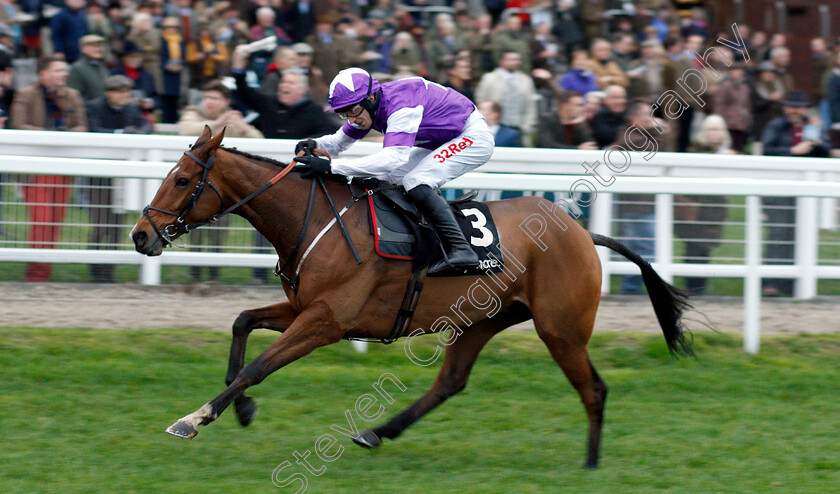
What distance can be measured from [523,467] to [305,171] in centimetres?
164

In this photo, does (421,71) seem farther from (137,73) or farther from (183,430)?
(183,430)

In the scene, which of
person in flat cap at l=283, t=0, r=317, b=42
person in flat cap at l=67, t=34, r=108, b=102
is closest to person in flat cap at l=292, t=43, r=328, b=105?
person in flat cap at l=283, t=0, r=317, b=42

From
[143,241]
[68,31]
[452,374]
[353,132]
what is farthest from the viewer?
[68,31]

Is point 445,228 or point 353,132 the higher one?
point 353,132

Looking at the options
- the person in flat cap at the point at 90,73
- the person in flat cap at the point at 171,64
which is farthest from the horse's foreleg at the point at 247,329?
the person in flat cap at the point at 171,64

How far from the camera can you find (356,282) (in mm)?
4574

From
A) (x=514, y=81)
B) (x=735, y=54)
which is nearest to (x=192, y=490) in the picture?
(x=514, y=81)

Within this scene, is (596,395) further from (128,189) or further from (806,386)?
(128,189)

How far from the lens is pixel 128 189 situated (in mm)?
6234

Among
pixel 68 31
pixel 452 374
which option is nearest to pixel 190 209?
pixel 452 374

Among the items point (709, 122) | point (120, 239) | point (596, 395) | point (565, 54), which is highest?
point (565, 54)

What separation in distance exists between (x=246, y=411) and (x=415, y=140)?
4.83ft

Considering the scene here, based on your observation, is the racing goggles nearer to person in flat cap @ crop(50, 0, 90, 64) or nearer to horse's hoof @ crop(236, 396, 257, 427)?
horse's hoof @ crop(236, 396, 257, 427)

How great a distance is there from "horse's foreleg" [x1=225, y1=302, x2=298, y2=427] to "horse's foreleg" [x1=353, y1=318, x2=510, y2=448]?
2.23 feet
